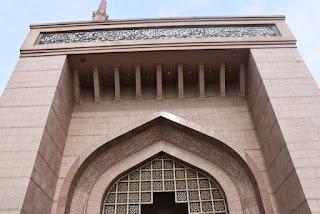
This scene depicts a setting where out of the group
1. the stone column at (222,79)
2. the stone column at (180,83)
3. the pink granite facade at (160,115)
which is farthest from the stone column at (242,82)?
the stone column at (180,83)

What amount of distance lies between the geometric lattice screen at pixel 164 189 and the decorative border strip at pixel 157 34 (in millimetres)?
2961

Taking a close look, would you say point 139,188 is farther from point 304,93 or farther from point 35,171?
point 304,93

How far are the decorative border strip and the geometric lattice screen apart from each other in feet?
9.71

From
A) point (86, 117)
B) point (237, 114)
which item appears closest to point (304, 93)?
point (237, 114)

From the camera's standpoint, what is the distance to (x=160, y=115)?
6258 mm

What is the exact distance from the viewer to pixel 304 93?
5.45 m

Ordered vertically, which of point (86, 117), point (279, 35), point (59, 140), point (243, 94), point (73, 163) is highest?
point (279, 35)

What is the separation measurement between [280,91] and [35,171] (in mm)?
4638

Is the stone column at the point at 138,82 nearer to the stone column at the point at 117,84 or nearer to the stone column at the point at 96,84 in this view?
the stone column at the point at 117,84

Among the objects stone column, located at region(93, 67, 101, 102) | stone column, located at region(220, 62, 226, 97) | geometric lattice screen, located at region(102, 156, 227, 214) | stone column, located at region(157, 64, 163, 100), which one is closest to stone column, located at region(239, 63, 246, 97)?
stone column, located at region(220, 62, 226, 97)

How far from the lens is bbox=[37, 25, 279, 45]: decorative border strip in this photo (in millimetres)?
6688

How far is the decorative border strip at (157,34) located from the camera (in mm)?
6688

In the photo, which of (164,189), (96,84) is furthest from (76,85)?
(164,189)

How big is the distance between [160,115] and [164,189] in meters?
1.56
